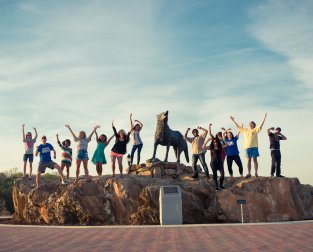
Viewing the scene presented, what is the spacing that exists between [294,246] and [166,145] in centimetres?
1001

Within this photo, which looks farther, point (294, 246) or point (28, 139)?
point (28, 139)

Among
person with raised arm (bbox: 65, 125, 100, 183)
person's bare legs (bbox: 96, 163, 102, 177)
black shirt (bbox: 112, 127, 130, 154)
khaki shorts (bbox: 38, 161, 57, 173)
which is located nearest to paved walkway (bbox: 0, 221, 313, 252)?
person with raised arm (bbox: 65, 125, 100, 183)

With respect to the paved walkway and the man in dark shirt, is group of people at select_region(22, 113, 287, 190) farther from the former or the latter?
the paved walkway

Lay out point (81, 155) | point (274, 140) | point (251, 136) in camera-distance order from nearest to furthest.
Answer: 1. point (81, 155)
2. point (274, 140)
3. point (251, 136)

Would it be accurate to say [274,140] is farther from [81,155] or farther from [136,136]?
[81,155]

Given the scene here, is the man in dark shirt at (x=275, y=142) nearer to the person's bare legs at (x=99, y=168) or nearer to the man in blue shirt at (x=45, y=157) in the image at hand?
the person's bare legs at (x=99, y=168)

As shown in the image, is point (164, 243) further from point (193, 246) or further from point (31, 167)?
point (31, 167)

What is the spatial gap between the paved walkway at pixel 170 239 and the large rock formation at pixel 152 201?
267 cm

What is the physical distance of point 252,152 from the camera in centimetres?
1452

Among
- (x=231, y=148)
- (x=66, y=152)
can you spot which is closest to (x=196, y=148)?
(x=231, y=148)

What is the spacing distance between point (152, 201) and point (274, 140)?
5.00 metres

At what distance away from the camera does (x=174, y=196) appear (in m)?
12.6

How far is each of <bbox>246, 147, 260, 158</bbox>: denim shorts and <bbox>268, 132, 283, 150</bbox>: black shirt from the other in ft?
1.87

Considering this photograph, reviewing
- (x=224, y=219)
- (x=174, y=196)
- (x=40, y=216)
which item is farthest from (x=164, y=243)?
(x=40, y=216)
